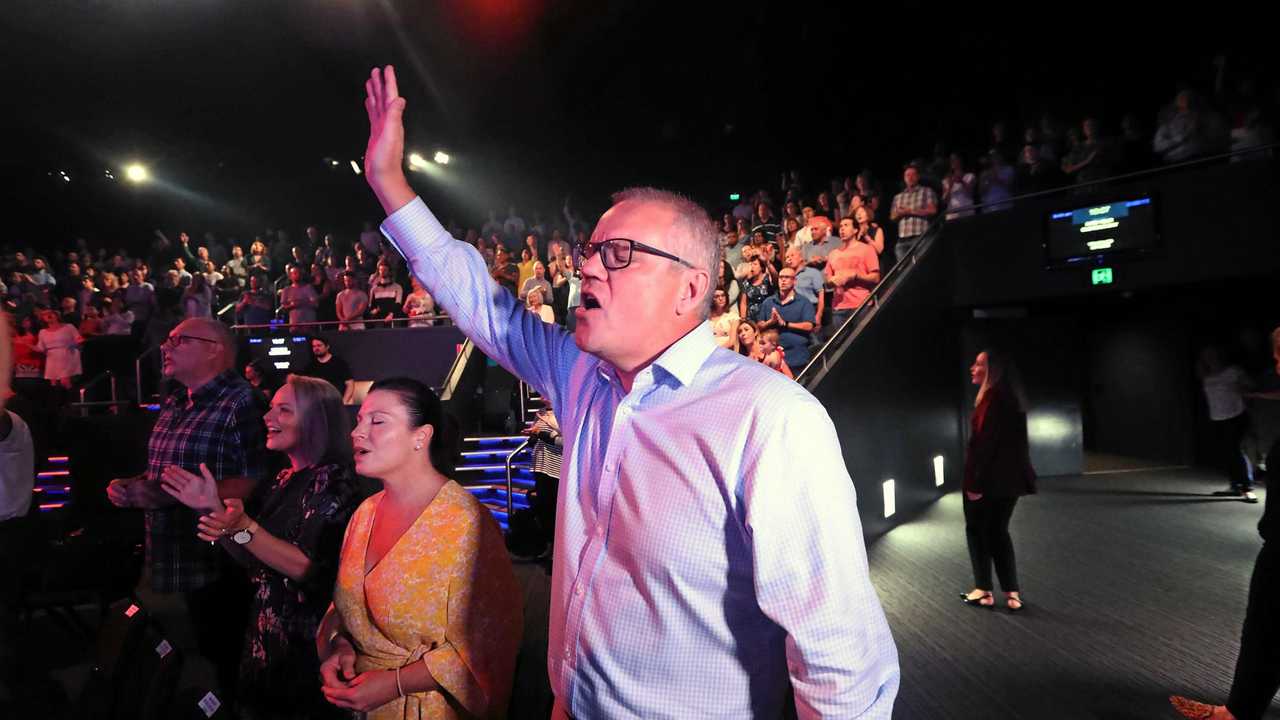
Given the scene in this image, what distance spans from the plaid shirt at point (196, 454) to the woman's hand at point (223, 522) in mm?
694

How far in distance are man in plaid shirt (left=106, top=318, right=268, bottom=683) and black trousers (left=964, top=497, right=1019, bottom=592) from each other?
4.19 m

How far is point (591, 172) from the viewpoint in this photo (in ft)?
49.5

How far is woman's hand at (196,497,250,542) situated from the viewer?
2123 millimetres

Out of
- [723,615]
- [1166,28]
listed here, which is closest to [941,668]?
[723,615]

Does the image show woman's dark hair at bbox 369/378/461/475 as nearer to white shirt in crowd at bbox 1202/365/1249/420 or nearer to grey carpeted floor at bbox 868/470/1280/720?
grey carpeted floor at bbox 868/470/1280/720

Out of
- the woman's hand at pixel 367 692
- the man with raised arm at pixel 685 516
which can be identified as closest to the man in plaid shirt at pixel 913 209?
the man with raised arm at pixel 685 516

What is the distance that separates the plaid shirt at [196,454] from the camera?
277 cm

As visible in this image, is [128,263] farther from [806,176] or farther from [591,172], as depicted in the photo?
[806,176]

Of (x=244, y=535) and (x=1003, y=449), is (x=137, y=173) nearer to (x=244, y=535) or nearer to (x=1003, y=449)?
(x=244, y=535)

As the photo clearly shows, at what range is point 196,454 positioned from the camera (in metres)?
2.80

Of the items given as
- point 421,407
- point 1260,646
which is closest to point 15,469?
point 421,407

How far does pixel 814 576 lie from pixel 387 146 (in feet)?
3.89

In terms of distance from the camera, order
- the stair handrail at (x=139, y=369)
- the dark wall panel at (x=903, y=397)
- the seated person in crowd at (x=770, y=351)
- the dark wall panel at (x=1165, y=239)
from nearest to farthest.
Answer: the seated person in crowd at (x=770, y=351) → the dark wall panel at (x=903, y=397) → the dark wall panel at (x=1165, y=239) → the stair handrail at (x=139, y=369)

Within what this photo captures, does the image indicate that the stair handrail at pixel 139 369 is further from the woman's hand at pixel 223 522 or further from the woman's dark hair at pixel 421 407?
the woman's dark hair at pixel 421 407
